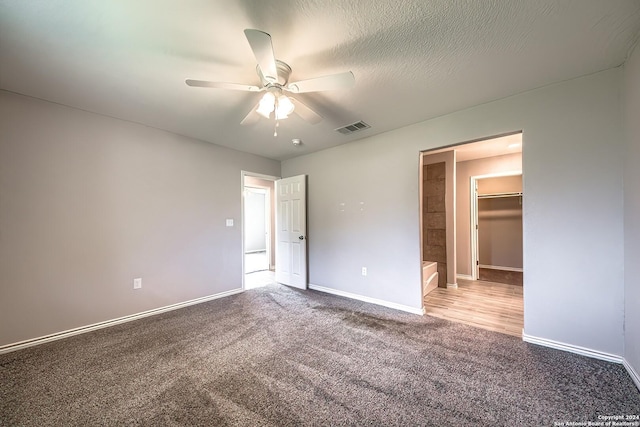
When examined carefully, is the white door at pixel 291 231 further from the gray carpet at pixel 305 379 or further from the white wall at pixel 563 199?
the white wall at pixel 563 199

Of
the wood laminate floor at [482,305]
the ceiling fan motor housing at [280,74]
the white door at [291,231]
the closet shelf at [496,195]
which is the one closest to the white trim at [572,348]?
the wood laminate floor at [482,305]

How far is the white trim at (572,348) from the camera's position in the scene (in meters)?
1.98

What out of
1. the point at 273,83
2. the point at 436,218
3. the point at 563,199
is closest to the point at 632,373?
the point at 563,199

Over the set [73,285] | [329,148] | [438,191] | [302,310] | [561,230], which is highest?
[329,148]

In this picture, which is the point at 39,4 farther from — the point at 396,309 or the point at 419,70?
the point at 396,309

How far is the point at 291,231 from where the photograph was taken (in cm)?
450

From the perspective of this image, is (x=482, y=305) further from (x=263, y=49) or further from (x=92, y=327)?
(x=92, y=327)

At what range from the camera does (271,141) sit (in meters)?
3.71

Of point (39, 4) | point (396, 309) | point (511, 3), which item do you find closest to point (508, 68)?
point (511, 3)

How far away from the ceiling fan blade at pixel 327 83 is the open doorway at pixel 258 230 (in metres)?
2.73

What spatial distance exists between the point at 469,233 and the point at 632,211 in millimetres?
3127

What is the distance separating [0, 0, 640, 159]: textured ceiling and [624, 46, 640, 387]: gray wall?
284mm

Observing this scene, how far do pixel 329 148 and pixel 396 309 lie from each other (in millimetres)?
2767

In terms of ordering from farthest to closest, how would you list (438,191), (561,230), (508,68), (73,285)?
(438,191)
(73,285)
(561,230)
(508,68)
